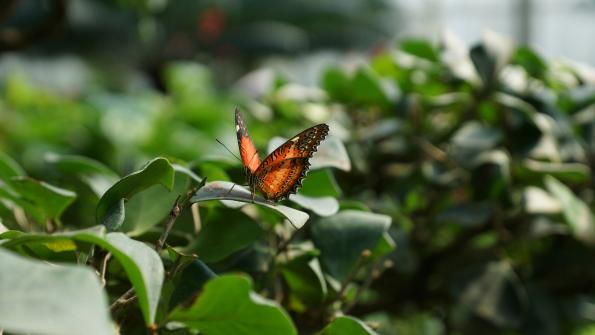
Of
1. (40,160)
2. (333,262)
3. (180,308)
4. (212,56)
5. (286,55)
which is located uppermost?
(180,308)

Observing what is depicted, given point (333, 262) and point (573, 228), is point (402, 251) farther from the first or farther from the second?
point (333, 262)

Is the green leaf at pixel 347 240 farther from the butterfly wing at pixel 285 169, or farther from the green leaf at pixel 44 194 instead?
the green leaf at pixel 44 194

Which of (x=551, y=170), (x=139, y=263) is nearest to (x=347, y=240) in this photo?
(x=139, y=263)

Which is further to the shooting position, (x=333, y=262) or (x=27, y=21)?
(x=27, y=21)

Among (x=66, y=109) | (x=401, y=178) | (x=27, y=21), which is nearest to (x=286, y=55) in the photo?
(x=27, y=21)

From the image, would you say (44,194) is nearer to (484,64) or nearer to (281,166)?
(281,166)

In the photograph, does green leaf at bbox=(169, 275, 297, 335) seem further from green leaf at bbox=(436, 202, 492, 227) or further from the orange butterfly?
green leaf at bbox=(436, 202, 492, 227)

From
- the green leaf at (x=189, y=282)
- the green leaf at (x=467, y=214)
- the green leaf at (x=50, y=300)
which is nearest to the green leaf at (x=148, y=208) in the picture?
the green leaf at (x=189, y=282)
